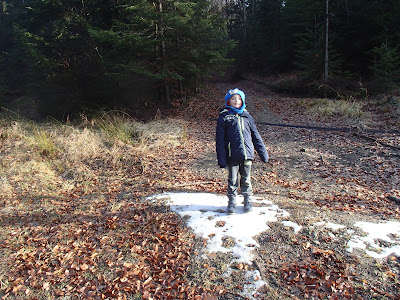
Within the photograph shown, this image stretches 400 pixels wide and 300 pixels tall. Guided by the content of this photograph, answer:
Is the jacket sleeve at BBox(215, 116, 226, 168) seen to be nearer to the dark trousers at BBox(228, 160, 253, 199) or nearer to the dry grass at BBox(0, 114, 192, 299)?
the dark trousers at BBox(228, 160, 253, 199)

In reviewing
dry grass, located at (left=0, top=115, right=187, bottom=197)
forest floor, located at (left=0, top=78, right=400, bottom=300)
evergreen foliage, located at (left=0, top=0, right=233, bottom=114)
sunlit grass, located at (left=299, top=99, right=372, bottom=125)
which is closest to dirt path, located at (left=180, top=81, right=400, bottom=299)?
forest floor, located at (left=0, top=78, right=400, bottom=300)

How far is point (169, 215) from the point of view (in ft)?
14.6

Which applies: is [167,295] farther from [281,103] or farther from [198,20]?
[281,103]

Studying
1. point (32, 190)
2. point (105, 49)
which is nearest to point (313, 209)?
point (32, 190)

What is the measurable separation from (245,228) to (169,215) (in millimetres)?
1242

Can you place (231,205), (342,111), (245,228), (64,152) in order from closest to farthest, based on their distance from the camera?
(245,228) < (231,205) < (64,152) < (342,111)

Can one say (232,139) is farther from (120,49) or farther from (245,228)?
(120,49)

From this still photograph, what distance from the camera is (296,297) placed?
2781 millimetres

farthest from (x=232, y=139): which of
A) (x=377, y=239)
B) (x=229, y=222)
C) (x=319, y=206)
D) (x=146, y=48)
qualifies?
(x=146, y=48)

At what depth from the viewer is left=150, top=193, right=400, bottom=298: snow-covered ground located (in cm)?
333

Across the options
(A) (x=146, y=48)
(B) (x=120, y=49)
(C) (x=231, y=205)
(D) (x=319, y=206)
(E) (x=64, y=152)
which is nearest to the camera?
(C) (x=231, y=205)

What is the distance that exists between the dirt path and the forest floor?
0.05 ft

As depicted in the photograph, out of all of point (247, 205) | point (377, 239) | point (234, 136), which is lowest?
point (377, 239)

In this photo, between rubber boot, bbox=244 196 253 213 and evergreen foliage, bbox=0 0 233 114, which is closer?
rubber boot, bbox=244 196 253 213
